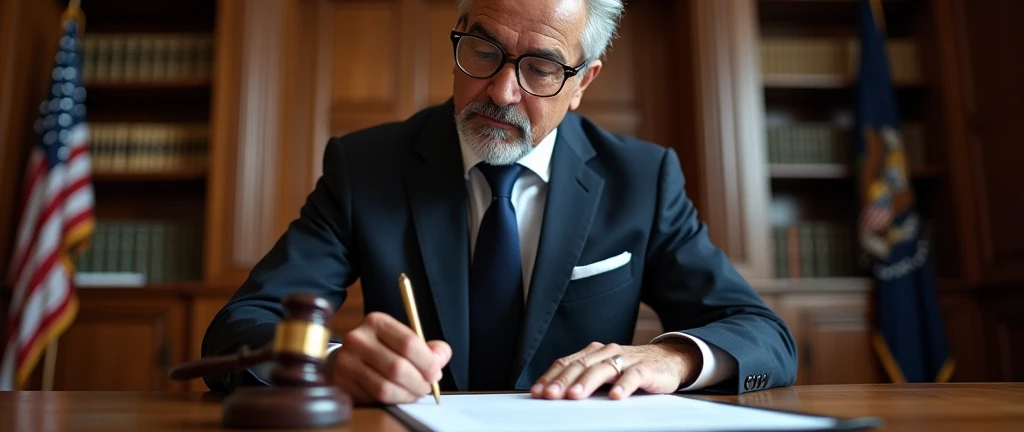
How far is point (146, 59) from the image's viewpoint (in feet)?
12.5

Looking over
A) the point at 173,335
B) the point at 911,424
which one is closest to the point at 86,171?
the point at 173,335

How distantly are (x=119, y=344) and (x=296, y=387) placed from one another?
3.14 m

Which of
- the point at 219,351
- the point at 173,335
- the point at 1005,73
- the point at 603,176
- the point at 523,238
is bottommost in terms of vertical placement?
the point at 173,335

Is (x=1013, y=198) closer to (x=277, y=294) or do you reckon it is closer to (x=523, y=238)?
(x=523, y=238)

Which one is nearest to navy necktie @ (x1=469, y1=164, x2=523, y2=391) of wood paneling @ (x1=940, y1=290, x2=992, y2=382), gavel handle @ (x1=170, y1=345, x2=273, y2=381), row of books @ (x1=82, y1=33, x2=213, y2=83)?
gavel handle @ (x1=170, y1=345, x2=273, y2=381)

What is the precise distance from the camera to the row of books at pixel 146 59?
3803mm

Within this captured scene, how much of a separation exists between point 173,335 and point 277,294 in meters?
2.33

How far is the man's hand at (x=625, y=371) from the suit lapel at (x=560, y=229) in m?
0.31

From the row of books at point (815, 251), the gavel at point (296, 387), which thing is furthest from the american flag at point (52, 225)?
the row of books at point (815, 251)

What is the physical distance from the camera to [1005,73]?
3580mm

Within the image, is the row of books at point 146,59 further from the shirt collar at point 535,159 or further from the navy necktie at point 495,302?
the navy necktie at point 495,302

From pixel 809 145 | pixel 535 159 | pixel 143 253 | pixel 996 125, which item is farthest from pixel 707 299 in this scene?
pixel 143 253

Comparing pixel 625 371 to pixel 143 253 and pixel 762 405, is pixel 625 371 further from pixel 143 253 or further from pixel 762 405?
pixel 143 253

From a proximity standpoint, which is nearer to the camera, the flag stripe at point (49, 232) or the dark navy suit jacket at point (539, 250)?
the dark navy suit jacket at point (539, 250)
